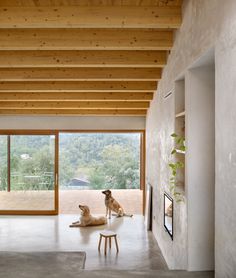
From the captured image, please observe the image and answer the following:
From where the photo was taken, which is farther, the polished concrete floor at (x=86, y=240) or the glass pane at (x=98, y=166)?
the glass pane at (x=98, y=166)

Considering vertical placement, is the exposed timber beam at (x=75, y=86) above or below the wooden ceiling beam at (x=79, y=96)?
above

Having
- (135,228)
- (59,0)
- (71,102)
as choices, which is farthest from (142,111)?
(59,0)

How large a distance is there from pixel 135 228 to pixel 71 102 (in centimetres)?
323

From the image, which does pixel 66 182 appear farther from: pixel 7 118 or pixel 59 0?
pixel 59 0

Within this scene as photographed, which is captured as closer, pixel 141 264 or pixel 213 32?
pixel 213 32

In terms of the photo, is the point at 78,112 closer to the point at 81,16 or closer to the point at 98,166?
the point at 98,166

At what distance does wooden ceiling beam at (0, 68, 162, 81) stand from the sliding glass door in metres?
2.95

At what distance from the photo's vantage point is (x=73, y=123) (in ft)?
27.7

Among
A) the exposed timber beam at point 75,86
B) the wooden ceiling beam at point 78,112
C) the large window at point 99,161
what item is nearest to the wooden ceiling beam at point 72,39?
the exposed timber beam at point 75,86

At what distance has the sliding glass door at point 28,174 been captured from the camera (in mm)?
8516

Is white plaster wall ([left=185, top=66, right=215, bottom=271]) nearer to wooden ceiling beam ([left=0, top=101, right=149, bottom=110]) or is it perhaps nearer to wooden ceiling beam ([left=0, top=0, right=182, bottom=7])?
wooden ceiling beam ([left=0, top=0, right=182, bottom=7])

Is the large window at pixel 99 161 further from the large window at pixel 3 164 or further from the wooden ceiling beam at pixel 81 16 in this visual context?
the wooden ceiling beam at pixel 81 16

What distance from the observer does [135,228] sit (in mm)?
7270

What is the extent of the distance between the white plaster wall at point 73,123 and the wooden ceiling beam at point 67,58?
3.33m
